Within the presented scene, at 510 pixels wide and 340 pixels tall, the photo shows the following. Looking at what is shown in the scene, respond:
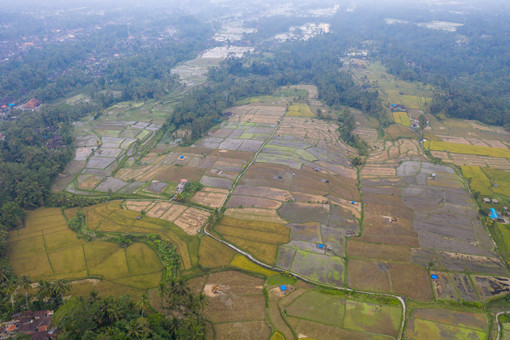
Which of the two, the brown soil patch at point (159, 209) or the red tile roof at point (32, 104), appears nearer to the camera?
the brown soil patch at point (159, 209)

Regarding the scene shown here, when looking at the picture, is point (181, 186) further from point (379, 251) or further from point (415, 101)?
point (415, 101)

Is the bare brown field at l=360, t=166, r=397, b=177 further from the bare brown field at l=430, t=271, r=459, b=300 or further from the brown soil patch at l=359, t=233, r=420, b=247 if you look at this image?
the bare brown field at l=430, t=271, r=459, b=300

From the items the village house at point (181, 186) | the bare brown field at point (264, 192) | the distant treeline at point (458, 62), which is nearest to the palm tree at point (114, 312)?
the village house at point (181, 186)

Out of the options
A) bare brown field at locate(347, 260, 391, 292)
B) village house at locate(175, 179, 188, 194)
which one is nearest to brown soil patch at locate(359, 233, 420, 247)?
bare brown field at locate(347, 260, 391, 292)

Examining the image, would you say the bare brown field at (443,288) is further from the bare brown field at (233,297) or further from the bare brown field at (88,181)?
the bare brown field at (88,181)

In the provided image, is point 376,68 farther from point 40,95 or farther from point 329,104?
point 40,95
